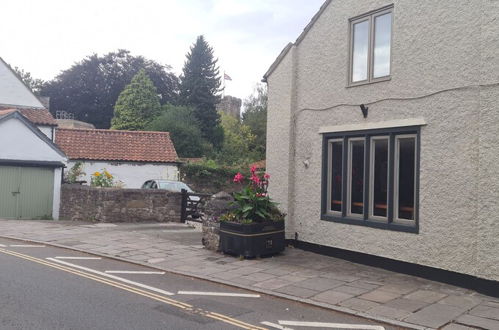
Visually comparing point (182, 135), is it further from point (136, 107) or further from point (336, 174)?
point (336, 174)

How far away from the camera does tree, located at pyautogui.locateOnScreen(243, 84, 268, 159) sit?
49416mm

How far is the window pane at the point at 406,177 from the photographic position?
924 cm

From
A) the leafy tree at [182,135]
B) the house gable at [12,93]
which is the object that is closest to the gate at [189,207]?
the house gable at [12,93]

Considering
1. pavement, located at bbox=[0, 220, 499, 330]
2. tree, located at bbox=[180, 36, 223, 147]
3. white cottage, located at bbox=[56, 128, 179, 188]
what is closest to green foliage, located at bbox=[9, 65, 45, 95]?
tree, located at bbox=[180, 36, 223, 147]

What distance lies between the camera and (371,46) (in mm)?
10156

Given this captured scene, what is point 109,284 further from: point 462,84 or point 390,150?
point 462,84

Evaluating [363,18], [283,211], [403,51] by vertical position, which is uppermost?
[363,18]

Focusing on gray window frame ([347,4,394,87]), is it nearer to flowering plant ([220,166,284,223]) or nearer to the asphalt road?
flowering plant ([220,166,284,223])

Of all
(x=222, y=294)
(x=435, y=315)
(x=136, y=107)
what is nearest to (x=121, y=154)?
(x=222, y=294)

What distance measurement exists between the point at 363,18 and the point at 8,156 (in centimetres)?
1521

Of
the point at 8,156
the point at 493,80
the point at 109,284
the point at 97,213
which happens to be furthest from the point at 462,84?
the point at 8,156

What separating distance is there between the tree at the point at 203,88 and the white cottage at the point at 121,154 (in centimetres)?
2479

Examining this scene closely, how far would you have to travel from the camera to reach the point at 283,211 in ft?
39.0

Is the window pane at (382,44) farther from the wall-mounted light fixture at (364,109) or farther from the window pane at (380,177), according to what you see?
the window pane at (380,177)
